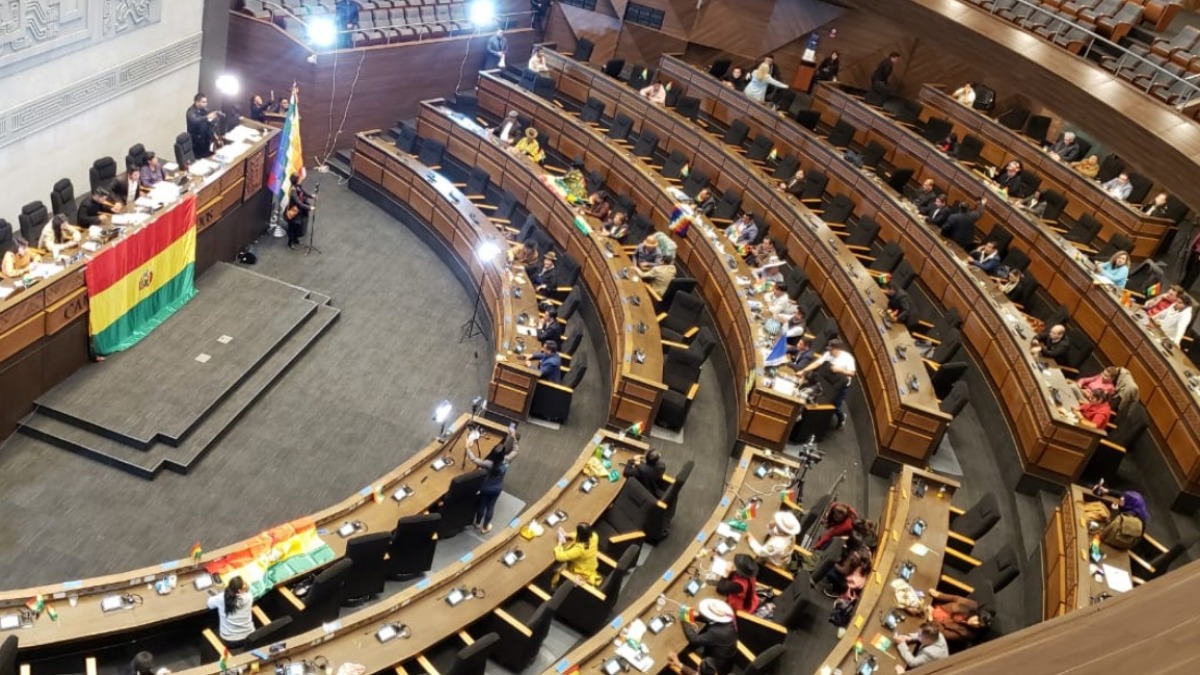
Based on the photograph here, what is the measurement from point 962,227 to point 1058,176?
2434 mm

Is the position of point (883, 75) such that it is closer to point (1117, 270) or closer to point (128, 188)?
point (1117, 270)

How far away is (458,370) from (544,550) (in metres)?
3.98

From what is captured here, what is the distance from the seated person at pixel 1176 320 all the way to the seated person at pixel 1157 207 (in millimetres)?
2417

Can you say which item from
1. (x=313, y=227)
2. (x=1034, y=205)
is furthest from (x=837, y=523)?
(x=313, y=227)

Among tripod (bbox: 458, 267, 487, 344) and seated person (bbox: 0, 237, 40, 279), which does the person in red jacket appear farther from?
seated person (bbox: 0, 237, 40, 279)

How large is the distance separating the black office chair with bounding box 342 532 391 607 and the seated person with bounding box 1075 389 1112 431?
6.66 meters

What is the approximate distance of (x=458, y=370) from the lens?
40.1 ft

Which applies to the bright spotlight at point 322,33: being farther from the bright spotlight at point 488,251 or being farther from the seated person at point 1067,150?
the seated person at point 1067,150

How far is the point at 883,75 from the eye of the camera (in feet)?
59.2

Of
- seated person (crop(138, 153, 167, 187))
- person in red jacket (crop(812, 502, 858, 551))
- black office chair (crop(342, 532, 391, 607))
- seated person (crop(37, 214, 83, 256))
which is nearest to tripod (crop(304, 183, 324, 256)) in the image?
seated person (crop(138, 153, 167, 187))

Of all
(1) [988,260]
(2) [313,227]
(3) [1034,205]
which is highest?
(3) [1034,205]

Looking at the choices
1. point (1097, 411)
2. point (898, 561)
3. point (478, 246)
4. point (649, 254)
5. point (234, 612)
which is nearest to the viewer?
point (234, 612)

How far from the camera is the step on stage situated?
9.93 meters

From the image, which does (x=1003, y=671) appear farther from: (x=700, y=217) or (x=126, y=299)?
(x=700, y=217)
